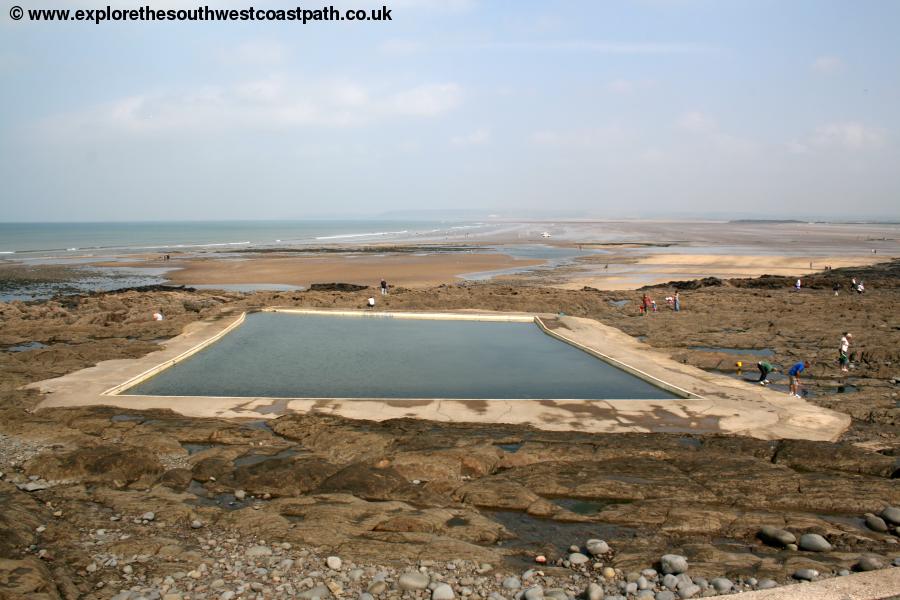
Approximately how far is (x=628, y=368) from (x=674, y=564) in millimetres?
11205

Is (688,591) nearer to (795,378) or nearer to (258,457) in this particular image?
(258,457)

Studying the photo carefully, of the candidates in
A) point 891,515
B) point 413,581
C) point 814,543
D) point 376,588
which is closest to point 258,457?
point 376,588

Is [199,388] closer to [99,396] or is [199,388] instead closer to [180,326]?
[99,396]

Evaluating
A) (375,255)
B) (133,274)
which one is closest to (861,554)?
(133,274)

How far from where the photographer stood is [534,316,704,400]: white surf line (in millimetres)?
15273

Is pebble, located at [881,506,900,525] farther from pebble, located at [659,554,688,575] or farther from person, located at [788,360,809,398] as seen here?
person, located at [788,360,809,398]

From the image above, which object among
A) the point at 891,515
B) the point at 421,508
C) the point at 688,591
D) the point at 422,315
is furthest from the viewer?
the point at 422,315

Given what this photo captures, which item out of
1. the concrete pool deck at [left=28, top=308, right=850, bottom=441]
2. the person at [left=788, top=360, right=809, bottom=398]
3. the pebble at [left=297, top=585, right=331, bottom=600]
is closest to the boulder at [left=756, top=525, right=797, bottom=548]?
the concrete pool deck at [left=28, top=308, right=850, bottom=441]

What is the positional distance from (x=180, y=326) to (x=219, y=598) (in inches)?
759

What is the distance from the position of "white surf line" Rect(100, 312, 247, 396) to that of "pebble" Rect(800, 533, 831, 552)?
47.5ft

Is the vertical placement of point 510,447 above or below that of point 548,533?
above

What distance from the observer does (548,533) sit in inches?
334

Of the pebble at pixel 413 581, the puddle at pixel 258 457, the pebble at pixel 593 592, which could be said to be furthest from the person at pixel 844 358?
the pebble at pixel 413 581

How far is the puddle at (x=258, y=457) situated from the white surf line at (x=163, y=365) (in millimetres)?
5761
